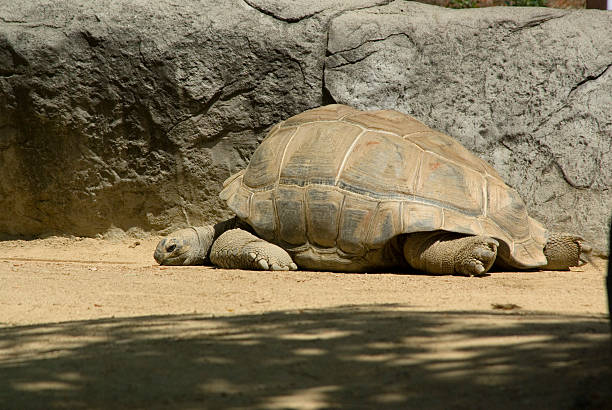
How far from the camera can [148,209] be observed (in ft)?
23.6

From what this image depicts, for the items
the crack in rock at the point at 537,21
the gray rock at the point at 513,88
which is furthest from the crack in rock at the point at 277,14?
the crack in rock at the point at 537,21

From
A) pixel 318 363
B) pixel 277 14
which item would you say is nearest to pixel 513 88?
pixel 277 14

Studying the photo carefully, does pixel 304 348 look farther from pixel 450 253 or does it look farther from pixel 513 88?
pixel 513 88

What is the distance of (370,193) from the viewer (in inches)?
219

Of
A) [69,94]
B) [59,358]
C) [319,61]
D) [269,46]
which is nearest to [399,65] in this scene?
[319,61]

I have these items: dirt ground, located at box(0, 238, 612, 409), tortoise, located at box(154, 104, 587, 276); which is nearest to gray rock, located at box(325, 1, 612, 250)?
tortoise, located at box(154, 104, 587, 276)

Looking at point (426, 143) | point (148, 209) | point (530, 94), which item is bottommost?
point (148, 209)

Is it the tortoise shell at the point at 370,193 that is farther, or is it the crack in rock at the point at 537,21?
the crack in rock at the point at 537,21

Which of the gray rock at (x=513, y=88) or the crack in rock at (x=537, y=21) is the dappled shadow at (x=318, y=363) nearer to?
the gray rock at (x=513, y=88)

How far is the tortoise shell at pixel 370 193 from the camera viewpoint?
5.50 meters

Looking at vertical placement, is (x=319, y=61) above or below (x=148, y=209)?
above

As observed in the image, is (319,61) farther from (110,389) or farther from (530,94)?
(110,389)

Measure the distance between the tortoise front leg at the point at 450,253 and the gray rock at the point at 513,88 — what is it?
61.3 inches

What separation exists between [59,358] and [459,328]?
4.81 ft
